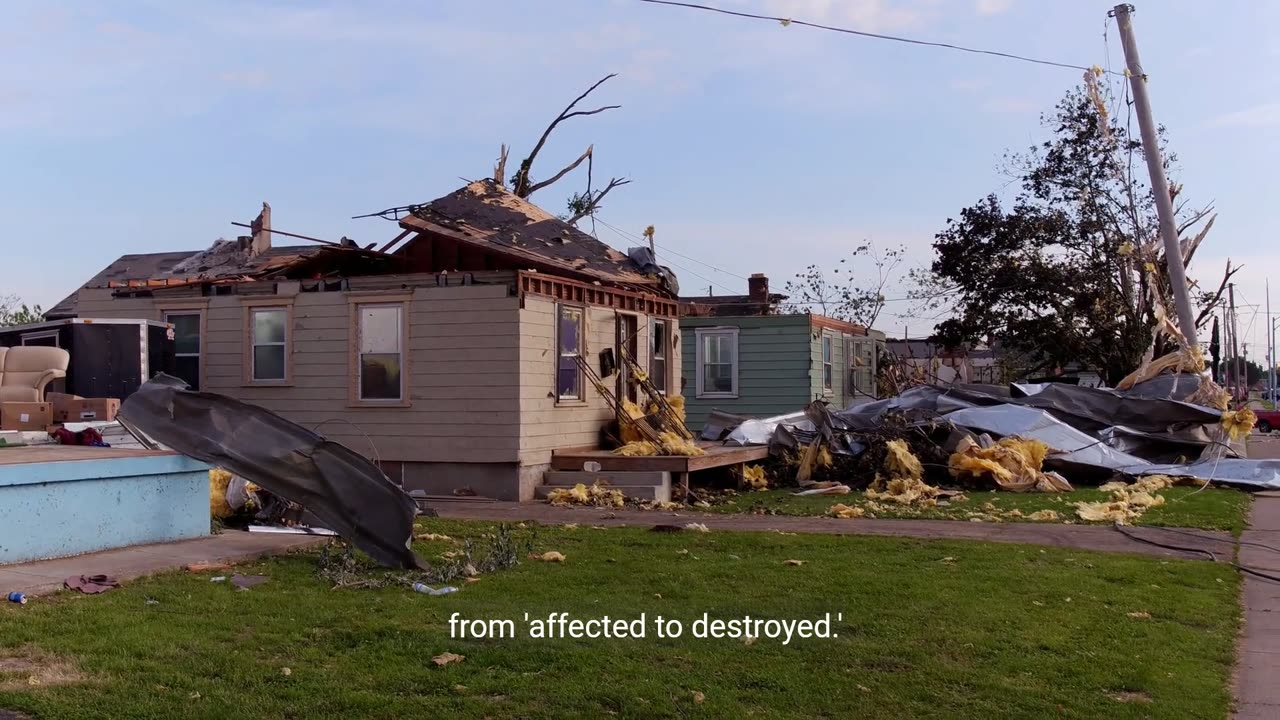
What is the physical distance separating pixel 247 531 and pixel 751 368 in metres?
15.3

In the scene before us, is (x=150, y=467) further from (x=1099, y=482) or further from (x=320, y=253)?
(x=1099, y=482)

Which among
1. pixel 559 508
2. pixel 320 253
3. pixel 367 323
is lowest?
pixel 559 508

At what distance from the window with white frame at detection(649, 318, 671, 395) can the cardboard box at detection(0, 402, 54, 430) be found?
9.32 meters

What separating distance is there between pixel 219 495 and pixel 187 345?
19.2 feet

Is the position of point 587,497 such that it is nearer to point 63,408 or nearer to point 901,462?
point 901,462

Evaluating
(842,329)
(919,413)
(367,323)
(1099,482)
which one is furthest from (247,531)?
(842,329)

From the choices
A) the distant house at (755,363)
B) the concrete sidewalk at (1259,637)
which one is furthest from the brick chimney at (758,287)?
the concrete sidewalk at (1259,637)

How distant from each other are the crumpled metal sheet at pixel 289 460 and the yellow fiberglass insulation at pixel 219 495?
4.64 feet

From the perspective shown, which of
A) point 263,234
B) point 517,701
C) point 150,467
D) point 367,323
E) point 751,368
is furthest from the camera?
point 751,368

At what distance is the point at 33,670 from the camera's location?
5.56 meters

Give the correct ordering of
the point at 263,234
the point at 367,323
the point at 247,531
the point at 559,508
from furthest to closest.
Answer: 1. the point at 263,234
2. the point at 367,323
3. the point at 559,508
4. the point at 247,531

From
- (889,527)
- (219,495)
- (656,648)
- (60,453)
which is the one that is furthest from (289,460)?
(889,527)

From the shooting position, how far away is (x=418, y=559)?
8695 mm

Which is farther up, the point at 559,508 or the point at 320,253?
the point at 320,253
